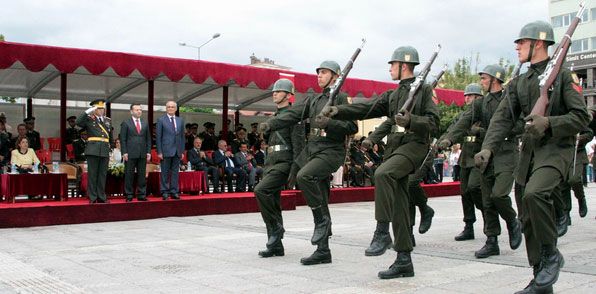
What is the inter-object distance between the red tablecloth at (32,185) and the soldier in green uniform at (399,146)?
732cm

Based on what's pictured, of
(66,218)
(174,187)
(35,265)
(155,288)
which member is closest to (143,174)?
(174,187)

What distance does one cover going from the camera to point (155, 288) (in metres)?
5.38

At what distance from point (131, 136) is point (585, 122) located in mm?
8992

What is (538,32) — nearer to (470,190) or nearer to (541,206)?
(541,206)

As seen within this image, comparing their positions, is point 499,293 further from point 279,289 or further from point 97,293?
point 97,293

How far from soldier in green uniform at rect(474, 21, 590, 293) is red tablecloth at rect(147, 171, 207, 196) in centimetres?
928

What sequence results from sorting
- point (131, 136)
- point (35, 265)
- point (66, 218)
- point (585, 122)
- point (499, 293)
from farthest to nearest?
1. point (131, 136)
2. point (66, 218)
3. point (35, 265)
4. point (499, 293)
5. point (585, 122)

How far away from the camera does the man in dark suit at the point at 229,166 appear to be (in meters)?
15.4

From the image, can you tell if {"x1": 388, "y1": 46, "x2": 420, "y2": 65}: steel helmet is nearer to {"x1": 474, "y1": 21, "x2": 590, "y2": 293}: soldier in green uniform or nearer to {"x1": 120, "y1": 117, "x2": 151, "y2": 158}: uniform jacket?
{"x1": 474, "y1": 21, "x2": 590, "y2": 293}: soldier in green uniform

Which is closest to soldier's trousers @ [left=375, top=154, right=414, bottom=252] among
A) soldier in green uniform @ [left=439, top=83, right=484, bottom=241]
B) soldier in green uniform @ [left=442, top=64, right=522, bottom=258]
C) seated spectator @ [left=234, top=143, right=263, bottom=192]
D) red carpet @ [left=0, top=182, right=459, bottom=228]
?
soldier in green uniform @ [left=442, top=64, right=522, bottom=258]

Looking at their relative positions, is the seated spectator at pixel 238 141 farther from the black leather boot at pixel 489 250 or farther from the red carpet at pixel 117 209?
the black leather boot at pixel 489 250

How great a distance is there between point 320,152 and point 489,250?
2154 millimetres

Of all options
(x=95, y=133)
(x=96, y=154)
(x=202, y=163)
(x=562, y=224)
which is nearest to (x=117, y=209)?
(x=96, y=154)

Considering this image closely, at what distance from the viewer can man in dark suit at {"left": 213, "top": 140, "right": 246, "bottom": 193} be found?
15.4 metres
